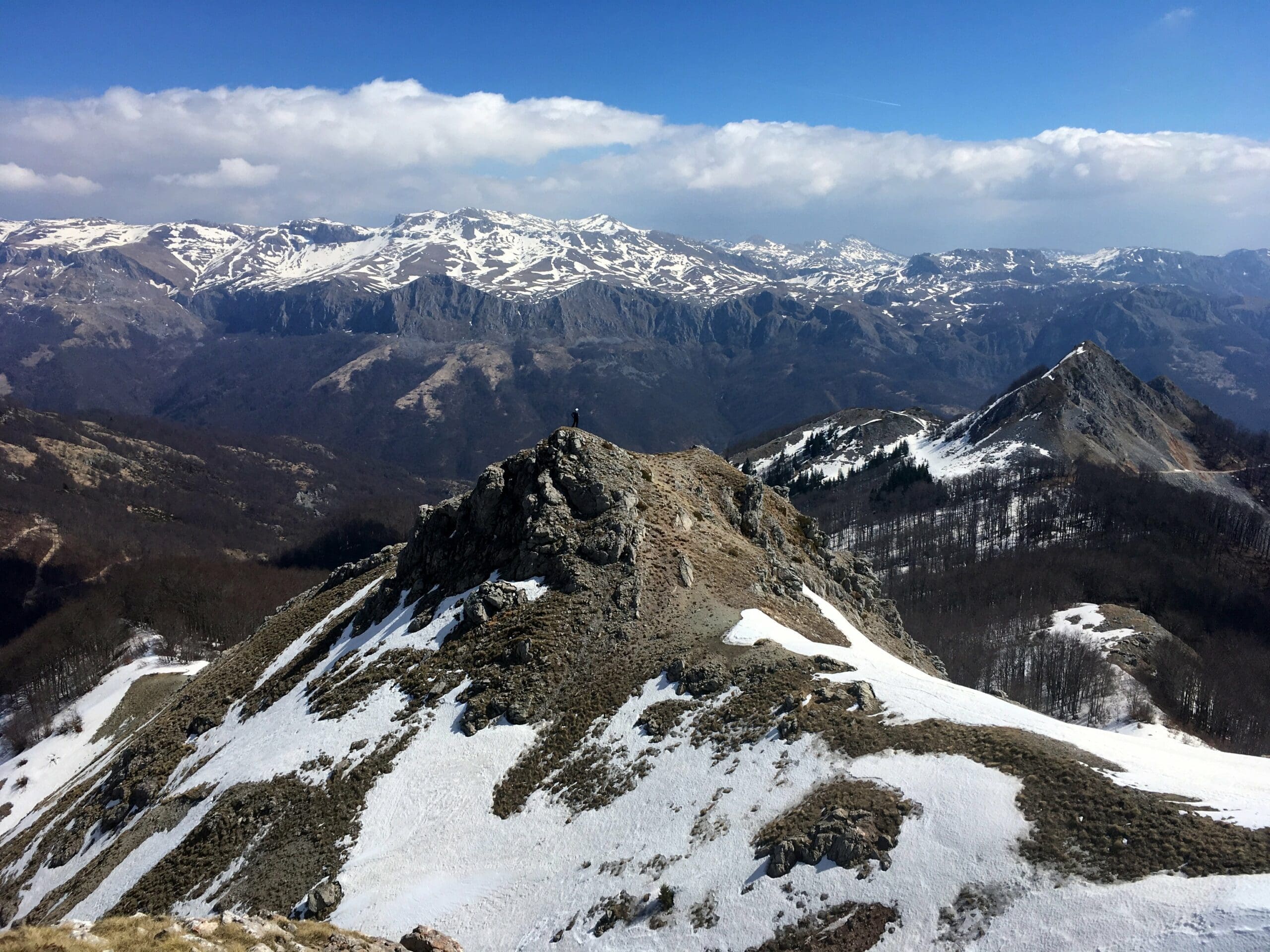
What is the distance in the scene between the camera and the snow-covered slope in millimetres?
Result: 21219

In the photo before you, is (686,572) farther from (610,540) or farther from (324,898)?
(324,898)

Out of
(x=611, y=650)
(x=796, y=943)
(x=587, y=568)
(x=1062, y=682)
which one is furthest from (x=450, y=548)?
(x=1062, y=682)

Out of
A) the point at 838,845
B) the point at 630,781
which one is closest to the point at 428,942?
the point at 630,781

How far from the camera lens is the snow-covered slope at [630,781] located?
2122cm

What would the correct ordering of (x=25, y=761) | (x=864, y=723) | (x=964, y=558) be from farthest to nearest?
(x=964, y=558)
(x=25, y=761)
(x=864, y=723)

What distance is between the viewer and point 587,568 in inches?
1800

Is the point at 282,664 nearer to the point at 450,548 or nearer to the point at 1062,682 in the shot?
the point at 450,548

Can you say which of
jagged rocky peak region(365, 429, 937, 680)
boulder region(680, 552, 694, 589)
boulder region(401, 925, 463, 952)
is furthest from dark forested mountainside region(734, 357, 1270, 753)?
boulder region(401, 925, 463, 952)

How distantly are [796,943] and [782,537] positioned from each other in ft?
141

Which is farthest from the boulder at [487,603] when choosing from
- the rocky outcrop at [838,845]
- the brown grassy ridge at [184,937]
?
the rocky outcrop at [838,845]

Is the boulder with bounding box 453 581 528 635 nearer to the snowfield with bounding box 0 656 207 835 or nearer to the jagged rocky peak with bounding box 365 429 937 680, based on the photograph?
the jagged rocky peak with bounding box 365 429 937 680

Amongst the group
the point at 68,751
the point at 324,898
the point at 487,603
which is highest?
the point at 487,603

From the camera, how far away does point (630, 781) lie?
101 ft

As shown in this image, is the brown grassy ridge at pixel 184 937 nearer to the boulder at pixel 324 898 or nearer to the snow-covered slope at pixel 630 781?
the snow-covered slope at pixel 630 781
